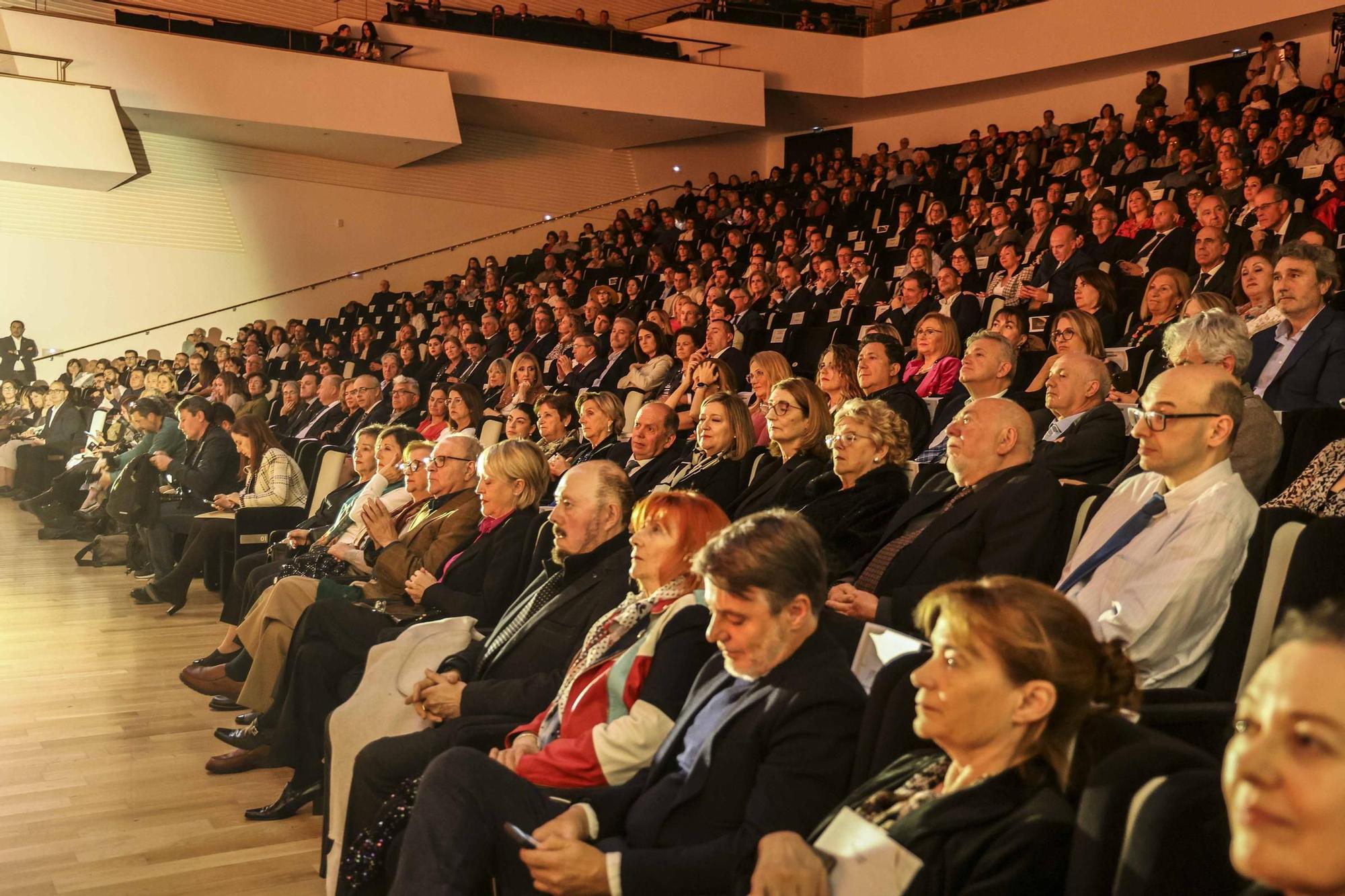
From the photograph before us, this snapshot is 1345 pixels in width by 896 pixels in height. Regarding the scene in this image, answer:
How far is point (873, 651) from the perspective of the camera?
1831 millimetres

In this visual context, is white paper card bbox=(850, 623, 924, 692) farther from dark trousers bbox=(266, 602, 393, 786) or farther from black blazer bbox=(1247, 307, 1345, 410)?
black blazer bbox=(1247, 307, 1345, 410)

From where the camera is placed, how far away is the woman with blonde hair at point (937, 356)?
4.74 m

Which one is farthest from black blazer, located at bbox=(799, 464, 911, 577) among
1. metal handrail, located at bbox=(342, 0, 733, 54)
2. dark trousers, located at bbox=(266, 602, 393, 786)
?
metal handrail, located at bbox=(342, 0, 733, 54)

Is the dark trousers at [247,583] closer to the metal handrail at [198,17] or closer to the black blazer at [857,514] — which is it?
the black blazer at [857,514]

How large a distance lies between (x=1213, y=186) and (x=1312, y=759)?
683 centimetres

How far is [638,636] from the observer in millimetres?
2178

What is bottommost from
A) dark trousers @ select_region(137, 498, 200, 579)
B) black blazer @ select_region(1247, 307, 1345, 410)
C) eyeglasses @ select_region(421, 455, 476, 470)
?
dark trousers @ select_region(137, 498, 200, 579)

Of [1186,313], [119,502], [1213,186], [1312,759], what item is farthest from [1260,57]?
[1312,759]

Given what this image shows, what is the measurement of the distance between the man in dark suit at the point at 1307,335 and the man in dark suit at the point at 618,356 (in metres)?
4.14

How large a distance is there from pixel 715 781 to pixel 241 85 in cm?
1134

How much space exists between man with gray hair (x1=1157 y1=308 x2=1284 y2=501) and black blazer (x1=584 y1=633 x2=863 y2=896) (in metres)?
1.46

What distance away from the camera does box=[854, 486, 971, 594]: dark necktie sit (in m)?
2.67

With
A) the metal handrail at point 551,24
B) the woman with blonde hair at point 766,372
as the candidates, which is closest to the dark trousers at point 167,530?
the woman with blonde hair at point 766,372

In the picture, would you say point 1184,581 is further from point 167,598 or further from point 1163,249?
point 167,598
